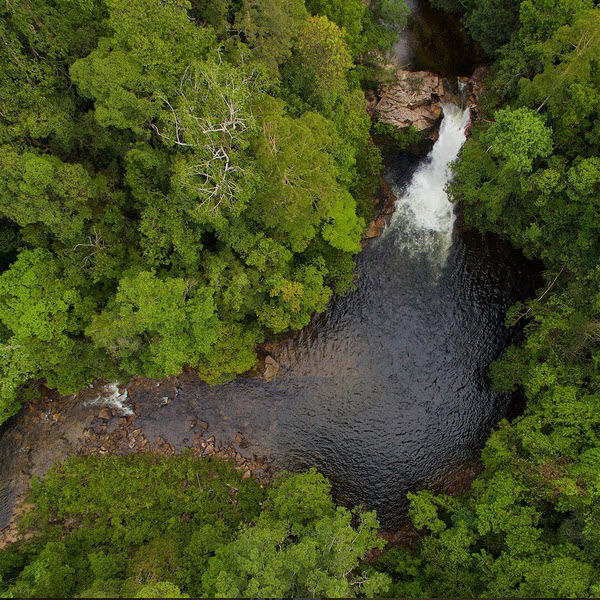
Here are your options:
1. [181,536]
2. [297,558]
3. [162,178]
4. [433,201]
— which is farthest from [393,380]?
[162,178]

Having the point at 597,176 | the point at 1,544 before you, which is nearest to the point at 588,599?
the point at 597,176

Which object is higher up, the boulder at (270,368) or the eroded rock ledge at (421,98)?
the eroded rock ledge at (421,98)

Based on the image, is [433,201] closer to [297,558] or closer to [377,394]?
[377,394]

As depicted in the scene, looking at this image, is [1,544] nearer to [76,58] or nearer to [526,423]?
[76,58]

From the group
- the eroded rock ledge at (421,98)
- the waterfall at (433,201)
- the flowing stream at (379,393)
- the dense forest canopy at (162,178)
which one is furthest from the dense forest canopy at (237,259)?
the eroded rock ledge at (421,98)

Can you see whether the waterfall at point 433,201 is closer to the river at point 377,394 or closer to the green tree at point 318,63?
the river at point 377,394

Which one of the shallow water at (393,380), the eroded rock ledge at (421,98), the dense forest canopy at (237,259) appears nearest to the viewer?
the dense forest canopy at (237,259)

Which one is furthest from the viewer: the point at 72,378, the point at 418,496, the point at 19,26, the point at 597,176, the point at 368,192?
the point at 368,192
